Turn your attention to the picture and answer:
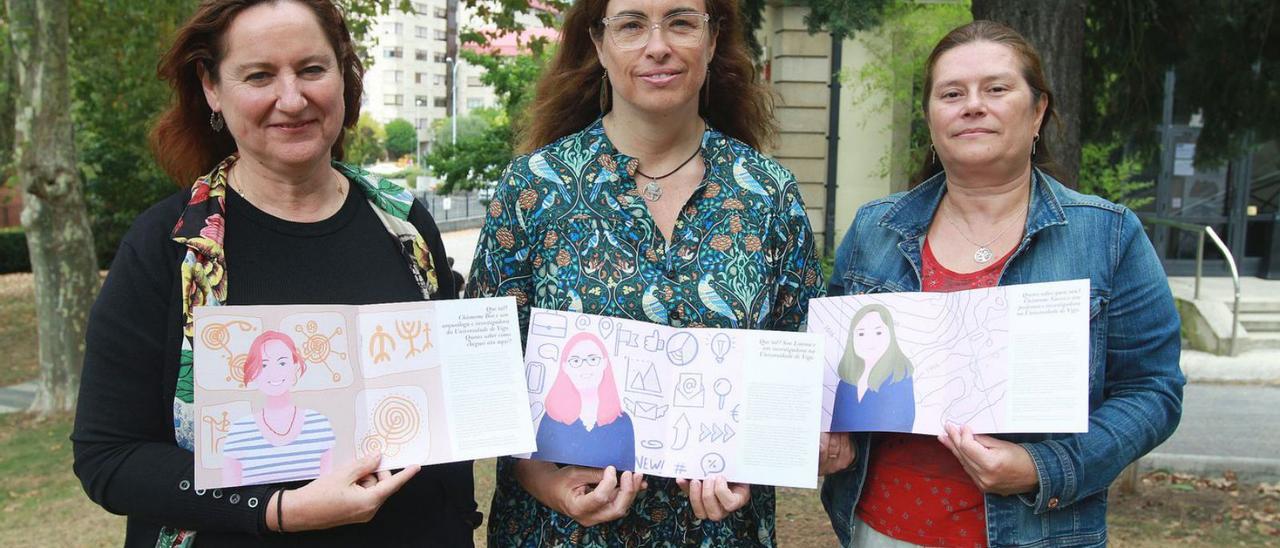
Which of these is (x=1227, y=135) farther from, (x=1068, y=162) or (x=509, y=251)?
(x=509, y=251)

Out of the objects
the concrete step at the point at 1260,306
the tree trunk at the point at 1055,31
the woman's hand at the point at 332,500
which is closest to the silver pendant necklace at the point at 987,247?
the woman's hand at the point at 332,500

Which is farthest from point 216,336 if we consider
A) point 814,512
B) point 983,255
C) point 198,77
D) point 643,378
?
point 814,512

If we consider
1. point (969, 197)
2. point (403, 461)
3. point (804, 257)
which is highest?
point (969, 197)

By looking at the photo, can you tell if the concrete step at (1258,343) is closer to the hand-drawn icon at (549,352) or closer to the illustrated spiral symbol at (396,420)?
the hand-drawn icon at (549,352)

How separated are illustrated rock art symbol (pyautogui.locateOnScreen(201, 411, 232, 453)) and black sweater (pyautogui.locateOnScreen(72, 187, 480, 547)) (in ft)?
0.28

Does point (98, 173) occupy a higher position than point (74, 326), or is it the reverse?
point (98, 173)

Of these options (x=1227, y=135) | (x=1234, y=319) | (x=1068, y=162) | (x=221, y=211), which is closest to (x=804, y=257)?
(x=221, y=211)

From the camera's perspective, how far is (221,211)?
2010 millimetres

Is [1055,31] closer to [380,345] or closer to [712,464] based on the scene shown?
[712,464]

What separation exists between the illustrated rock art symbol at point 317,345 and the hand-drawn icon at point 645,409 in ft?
2.06

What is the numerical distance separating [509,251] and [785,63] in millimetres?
12858

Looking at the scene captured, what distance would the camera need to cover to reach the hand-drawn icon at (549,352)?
7.13 feet

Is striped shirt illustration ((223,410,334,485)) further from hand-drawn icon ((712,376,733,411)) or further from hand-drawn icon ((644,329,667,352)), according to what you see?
hand-drawn icon ((712,376,733,411))

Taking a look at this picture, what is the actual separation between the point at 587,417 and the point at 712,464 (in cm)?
30
